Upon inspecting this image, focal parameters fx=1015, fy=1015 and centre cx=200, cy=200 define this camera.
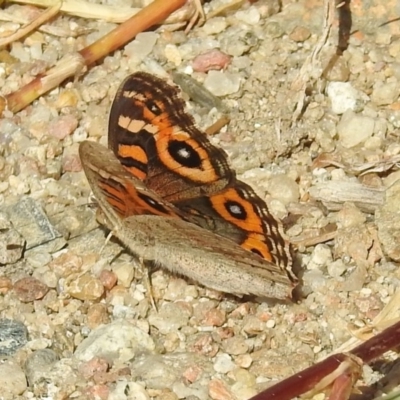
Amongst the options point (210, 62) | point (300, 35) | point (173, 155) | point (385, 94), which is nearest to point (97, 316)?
point (173, 155)

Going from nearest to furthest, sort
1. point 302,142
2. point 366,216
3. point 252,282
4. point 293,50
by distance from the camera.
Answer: point 252,282
point 366,216
point 302,142
point 293,50

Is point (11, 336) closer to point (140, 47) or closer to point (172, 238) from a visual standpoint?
point (172, 238)

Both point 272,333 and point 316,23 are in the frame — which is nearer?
point 272,333

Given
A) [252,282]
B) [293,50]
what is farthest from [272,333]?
[293,50]

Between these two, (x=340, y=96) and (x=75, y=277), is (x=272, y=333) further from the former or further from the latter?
(x=340, y=96)

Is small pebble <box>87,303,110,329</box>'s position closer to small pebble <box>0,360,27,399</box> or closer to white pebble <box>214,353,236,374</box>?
small pebble <box>0,360,27,399</box>

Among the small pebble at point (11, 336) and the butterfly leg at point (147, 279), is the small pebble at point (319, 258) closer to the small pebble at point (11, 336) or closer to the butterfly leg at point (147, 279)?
the butterfly leg at point (147, 279)

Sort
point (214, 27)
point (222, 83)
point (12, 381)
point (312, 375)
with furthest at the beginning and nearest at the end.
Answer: point (214, 27), point (222, 83), point (12, 381), point (312, 375)
